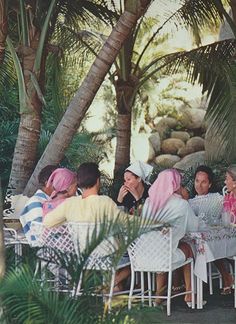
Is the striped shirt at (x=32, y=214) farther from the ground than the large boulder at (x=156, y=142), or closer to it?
closer to it

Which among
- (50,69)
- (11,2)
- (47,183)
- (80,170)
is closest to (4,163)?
(50,69)

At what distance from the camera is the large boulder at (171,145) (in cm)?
2448

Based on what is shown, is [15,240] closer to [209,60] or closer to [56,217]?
[56,217]

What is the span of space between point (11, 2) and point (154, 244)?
176 inches

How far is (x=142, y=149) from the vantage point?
2489 cm

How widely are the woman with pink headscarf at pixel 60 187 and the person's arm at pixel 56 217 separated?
0.43 m

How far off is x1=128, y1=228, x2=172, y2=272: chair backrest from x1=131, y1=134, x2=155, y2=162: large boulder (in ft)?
57.1

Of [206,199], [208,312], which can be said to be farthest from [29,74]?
[208,312]

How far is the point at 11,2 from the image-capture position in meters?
10.2

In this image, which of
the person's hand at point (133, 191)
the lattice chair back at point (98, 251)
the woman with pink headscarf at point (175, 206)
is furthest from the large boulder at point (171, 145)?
the lattice chair back at point (98, 251)

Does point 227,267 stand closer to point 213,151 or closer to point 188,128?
point 213,151

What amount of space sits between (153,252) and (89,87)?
9.20 ft

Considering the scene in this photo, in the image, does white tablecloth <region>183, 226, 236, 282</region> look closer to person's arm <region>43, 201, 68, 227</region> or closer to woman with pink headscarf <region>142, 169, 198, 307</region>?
woman with pink headscarf <region>142, 169, 198, 307</region>

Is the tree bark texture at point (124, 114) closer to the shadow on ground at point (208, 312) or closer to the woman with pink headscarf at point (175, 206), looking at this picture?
the shadow on ground at point (208, 312)
